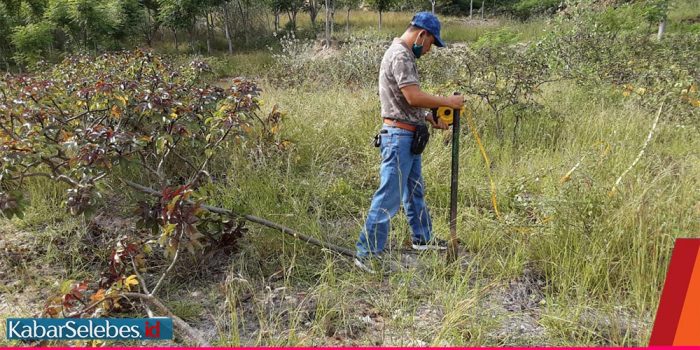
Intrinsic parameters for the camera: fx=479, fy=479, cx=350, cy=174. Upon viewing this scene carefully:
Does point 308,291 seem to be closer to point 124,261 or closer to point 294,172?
point 124,261

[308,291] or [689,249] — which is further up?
[689,249]

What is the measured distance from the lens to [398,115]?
2.92 m

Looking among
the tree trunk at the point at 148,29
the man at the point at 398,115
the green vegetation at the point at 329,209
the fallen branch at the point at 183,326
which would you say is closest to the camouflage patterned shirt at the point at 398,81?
the man at the point at 398,115

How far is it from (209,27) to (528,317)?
1831 centimetres

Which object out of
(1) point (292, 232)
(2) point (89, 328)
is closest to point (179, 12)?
(1) point (292, 232)

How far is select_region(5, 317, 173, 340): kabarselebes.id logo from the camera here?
2244 millimetres

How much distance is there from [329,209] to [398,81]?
1445 mm

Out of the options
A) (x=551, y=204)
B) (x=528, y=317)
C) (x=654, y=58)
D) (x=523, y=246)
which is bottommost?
(x=528, y=317)

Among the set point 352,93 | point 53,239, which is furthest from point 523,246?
point 352,93

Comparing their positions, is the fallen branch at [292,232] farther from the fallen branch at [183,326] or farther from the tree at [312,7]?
the tree at [312,7]

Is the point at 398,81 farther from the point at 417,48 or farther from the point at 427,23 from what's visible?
the point at 427,23

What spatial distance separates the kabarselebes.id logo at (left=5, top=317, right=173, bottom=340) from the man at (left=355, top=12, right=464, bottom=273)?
1174 mm

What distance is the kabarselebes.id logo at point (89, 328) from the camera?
2.24 meters

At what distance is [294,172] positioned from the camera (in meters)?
4.34
